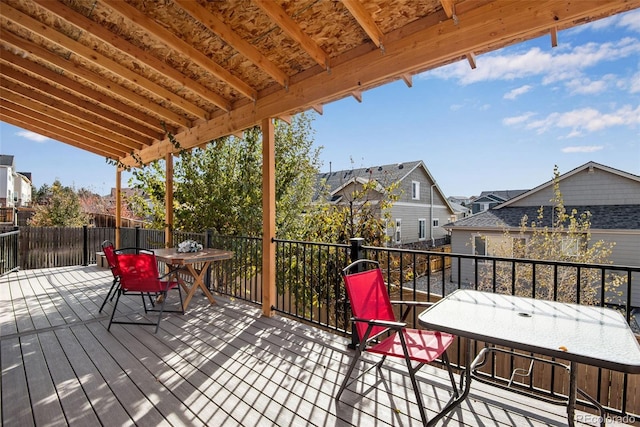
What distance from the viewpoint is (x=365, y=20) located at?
2.62 m

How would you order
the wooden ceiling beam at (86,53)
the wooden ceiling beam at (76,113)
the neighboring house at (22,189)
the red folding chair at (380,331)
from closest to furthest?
the red folding chair at (380,331)
the wooden ceiling beam at (86,53)
the wooden ceiling beam at (76,113)
the neighboring house at (22,189)

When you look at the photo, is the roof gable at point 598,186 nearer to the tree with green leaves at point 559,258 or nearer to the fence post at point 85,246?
the tree with green leaves at point 559,258

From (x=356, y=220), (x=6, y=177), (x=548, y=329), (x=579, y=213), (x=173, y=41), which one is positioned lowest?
(x=548, y=329)

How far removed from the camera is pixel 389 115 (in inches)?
888

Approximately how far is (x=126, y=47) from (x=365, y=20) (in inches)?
106

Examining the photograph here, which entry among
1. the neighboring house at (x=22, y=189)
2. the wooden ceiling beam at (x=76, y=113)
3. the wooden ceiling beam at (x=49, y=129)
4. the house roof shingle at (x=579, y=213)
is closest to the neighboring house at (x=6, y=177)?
the neighboring house at (x=22, y=189)

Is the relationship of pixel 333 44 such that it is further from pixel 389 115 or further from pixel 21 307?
pixel 389 115

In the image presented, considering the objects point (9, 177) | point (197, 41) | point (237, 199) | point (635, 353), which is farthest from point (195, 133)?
point (9, 177)

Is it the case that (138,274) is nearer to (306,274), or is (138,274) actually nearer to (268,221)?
(268,221)

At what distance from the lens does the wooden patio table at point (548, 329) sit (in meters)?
1.38

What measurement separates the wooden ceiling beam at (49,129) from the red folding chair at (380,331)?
272 inches

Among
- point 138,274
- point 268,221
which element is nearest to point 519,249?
point 268,221

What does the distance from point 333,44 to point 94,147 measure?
6.93 meters

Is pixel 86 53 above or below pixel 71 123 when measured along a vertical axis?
above
